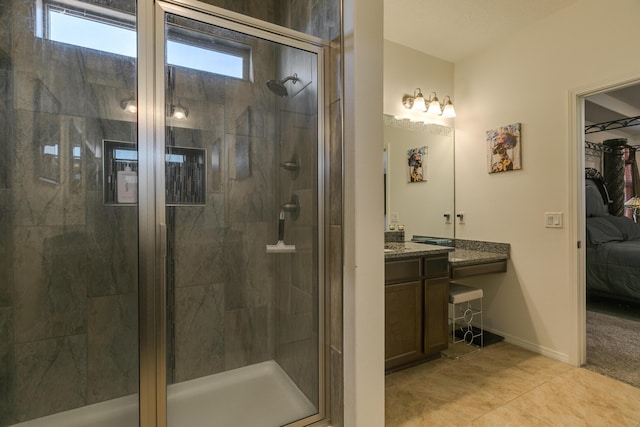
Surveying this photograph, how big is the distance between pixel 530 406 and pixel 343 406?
1206mm

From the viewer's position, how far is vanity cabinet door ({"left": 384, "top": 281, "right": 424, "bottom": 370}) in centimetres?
220

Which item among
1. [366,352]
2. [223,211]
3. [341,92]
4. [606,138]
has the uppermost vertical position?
[606,138]

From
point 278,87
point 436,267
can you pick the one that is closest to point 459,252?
point 436,267

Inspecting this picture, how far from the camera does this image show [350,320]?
4.95 ft

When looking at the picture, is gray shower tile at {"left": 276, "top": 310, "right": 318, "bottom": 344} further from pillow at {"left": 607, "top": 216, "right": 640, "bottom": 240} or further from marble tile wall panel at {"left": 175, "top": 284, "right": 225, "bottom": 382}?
pillow at {"left": 607, "top": 216, "right": 640, "bottom": 240}

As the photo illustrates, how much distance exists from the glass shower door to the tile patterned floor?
2.30 ft

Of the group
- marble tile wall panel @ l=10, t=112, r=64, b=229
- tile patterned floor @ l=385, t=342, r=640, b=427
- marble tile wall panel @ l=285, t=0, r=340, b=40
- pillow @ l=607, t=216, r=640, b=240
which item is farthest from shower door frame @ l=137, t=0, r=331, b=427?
pillow @ l=607, t=216, r=640, b=240

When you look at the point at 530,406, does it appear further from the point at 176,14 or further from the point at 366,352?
the point at 176,14

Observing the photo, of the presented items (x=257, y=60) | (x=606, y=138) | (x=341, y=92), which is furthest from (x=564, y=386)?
(x=606, y=138)

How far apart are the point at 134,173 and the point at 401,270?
1.78 metres

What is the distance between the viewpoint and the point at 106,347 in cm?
180

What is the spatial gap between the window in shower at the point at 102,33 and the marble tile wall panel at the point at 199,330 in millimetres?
1393

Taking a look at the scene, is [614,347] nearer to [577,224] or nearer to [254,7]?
[577,224]

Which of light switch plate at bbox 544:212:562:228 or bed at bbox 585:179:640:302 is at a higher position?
light switch plate at bbox 544:212:562:228
